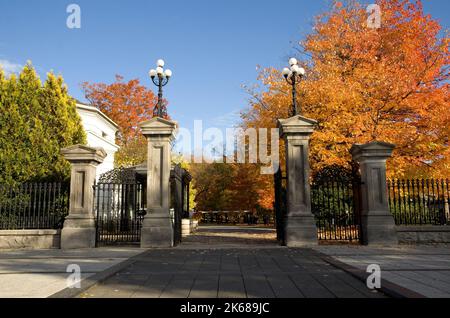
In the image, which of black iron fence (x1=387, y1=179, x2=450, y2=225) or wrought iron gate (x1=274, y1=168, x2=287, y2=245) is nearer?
black iron fence (x1=387, y1=179, x2=450, y2=225)

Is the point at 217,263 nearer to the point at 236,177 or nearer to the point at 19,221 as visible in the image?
the point at 19,221

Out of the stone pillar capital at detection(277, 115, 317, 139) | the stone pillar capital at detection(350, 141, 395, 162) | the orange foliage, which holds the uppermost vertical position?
the orange foliage

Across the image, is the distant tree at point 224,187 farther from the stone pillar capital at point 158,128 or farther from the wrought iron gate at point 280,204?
the stone pillar capital at point 158,128

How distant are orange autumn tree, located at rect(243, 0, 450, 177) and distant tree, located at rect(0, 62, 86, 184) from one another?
389 inches

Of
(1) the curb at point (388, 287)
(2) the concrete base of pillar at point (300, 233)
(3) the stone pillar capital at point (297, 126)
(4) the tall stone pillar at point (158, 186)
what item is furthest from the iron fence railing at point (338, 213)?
(4) the tall stone pillar at point (158, 186)

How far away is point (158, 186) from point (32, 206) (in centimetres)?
480

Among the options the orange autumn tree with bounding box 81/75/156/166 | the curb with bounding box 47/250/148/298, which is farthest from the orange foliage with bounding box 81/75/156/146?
the curb with bounding box 47/250/148/298

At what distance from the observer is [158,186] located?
12.5 meters

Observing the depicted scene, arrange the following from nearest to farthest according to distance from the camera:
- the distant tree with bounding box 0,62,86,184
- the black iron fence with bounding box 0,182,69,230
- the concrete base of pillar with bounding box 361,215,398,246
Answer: the concrete base of pillar with bounding box 361,215,398,246
the black iron fence with bounding box 0,182,69,230
the distant tree with bounding box 0,62,86,184

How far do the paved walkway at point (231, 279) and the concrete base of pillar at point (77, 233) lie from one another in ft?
12.3

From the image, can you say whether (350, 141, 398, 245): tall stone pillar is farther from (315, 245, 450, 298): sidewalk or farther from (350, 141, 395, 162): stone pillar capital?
(315, 245, 450, 298): sidewalk

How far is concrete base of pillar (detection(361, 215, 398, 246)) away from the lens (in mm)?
11711
